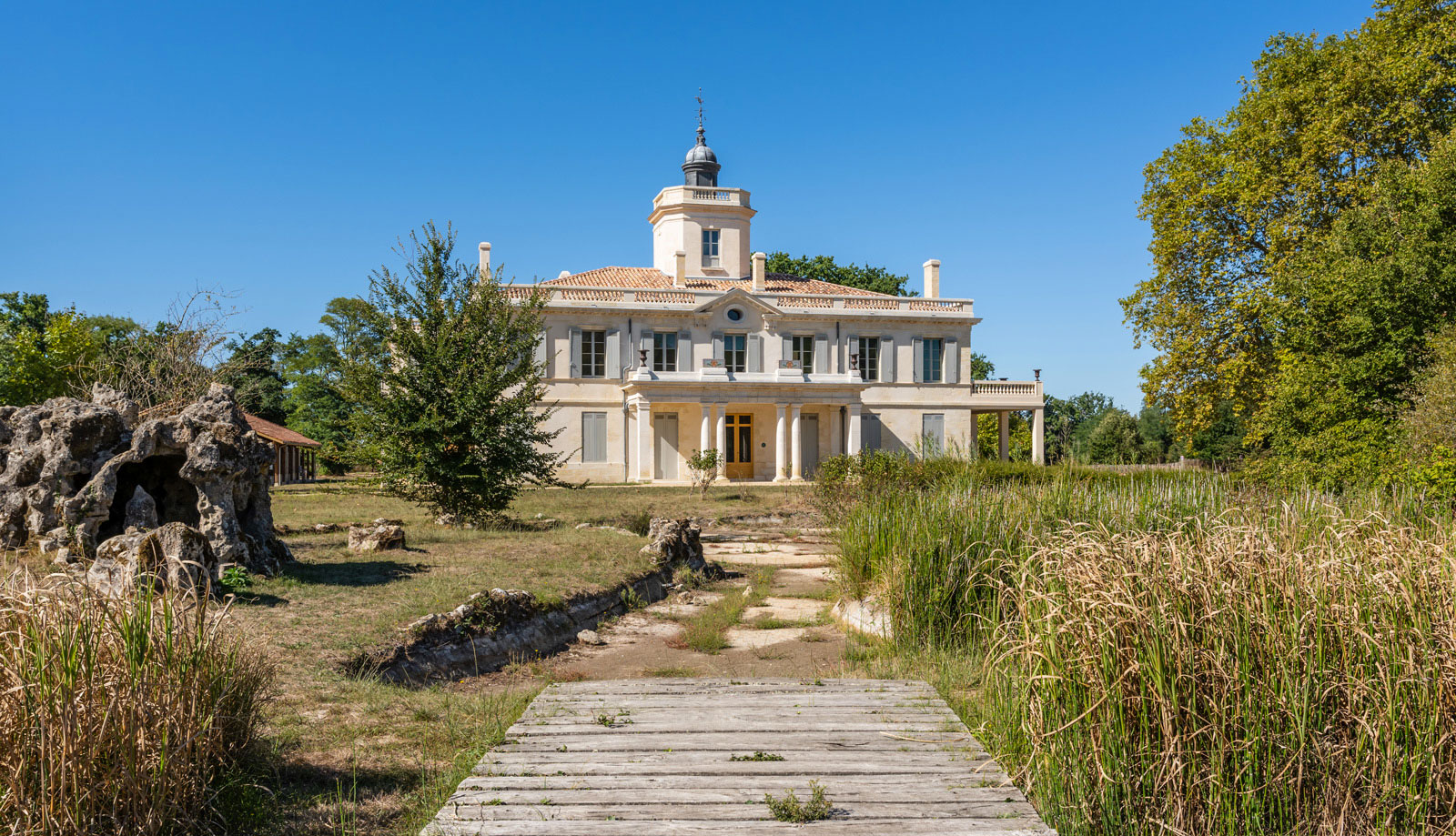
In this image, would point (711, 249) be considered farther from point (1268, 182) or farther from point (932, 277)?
point (1268, 182)

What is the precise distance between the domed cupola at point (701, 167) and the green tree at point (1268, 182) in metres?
21.0

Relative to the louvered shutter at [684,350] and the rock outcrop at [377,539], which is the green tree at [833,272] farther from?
the rock outcrop at [377,539]

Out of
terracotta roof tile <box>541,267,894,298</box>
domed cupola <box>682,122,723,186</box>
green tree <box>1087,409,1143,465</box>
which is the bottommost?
green tree <box>1087,409,1143,465</box>

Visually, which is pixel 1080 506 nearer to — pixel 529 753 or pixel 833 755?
pixel 833 755

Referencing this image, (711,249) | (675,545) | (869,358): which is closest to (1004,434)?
(869,358)

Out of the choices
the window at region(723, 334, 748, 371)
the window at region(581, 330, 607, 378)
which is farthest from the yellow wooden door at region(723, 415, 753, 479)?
the window at region(581, 330, 607, 378)

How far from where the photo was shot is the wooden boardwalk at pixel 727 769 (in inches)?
139

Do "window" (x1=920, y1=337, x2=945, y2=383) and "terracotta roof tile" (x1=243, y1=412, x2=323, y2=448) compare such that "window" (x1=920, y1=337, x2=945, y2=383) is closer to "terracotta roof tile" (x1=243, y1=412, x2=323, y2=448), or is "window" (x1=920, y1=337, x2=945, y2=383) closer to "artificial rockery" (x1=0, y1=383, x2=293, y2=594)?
"terracotta roof tile" (x1=243, y1=412, x2=323, y2=448)

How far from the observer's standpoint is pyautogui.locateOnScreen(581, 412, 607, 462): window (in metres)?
34.3

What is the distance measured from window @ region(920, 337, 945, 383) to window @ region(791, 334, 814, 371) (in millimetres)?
4718

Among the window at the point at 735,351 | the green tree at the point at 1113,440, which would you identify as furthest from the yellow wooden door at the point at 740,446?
the green tree at the point at 1113,440

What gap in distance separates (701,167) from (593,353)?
1177 cm

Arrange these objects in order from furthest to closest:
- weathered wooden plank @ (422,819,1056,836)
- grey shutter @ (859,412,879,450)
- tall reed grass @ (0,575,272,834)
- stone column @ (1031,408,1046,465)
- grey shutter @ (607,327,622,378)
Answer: grey shutter @ (859,412,879,450) < stone column @ (1031,408,1046,465) < grey shutter @ (607,327,622,378) < weathered wooden plank @ (422,819,1056,836) < tall reed grass @ (0,575,272,834)

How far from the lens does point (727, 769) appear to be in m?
4.07
